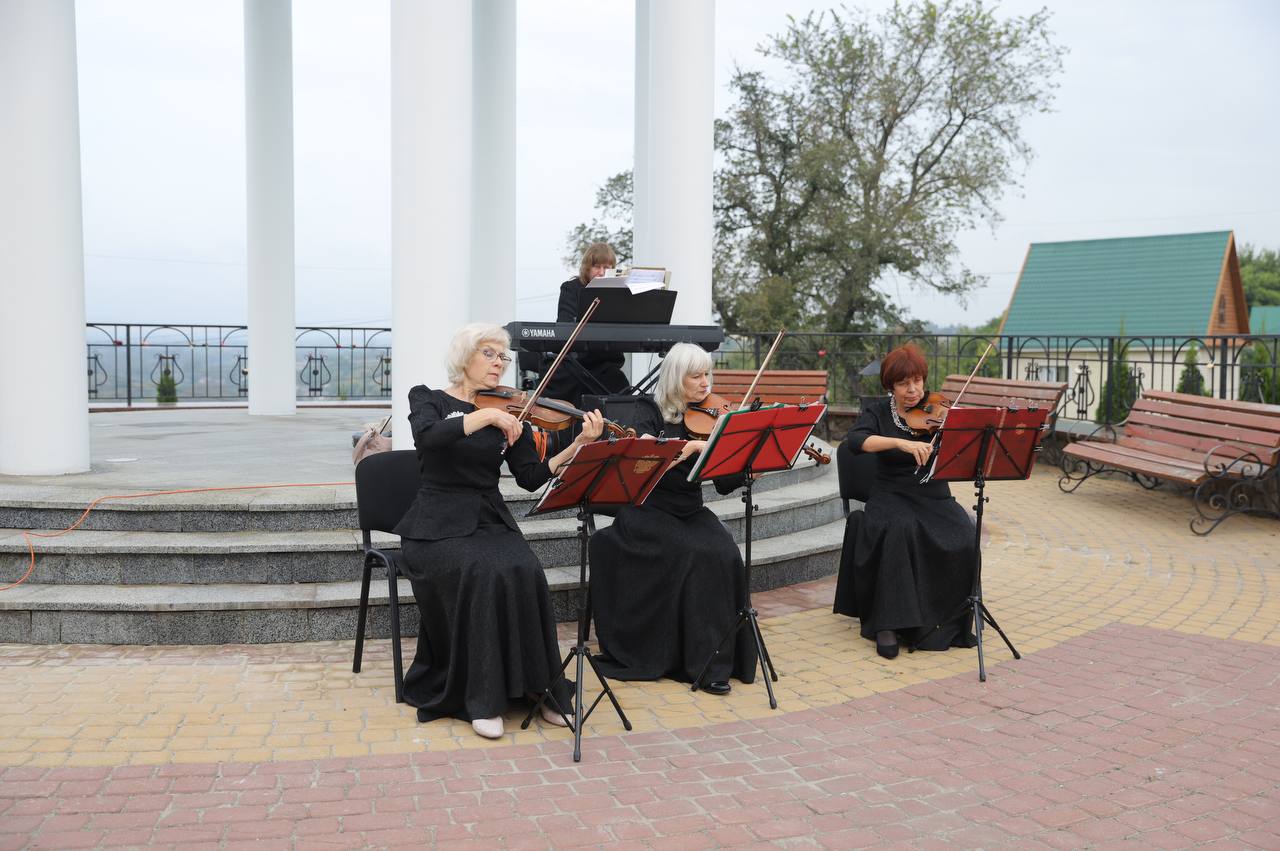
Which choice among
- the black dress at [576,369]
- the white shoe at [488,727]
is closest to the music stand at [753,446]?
the white shoe at [488,727]

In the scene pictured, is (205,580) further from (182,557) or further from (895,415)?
(895,415)

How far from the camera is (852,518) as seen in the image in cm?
594

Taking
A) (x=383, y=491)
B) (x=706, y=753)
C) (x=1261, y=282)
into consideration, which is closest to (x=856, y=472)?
(x=706, y=753)

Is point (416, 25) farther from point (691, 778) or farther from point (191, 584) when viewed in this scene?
point (691, 778)

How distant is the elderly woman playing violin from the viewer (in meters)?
5.52

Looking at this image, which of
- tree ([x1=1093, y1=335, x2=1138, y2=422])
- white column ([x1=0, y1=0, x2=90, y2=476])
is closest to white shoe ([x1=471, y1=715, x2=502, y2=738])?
white column ([x1=0, y1=0, x2=90, y2=476])

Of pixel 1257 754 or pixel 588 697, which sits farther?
pixel 588 697

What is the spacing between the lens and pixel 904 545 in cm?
559

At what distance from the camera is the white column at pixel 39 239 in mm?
6656

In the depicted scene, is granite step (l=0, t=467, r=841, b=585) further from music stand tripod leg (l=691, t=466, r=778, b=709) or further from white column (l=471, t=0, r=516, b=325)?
white column (l=471, t=0, r=516, b=325)

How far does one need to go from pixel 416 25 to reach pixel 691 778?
5.05 meters

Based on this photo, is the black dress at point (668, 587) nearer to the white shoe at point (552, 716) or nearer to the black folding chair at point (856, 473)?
the white shoe at point (552, 716)

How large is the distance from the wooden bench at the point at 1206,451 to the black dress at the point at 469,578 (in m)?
6.43

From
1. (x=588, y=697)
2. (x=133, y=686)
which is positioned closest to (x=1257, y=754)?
(x=588, y=697)
